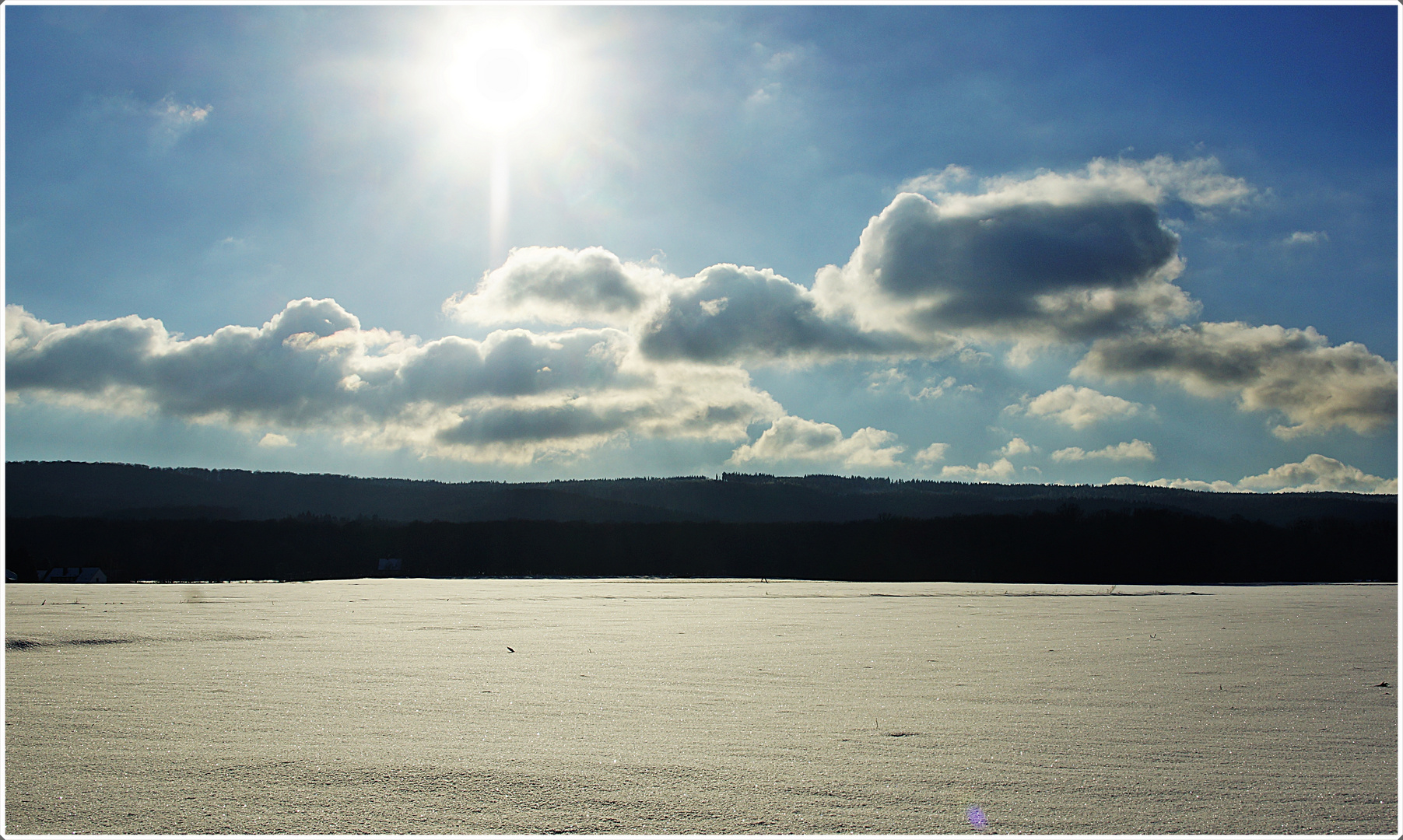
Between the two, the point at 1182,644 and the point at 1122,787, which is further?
the point at 1182,644

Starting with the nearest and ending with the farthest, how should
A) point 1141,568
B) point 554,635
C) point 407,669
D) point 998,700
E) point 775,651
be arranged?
point 998,700, point 407,669, point 775,651, point 554,635, point 1141,568

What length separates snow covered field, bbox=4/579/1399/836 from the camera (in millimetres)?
4762

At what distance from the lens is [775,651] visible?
11594 millimetres

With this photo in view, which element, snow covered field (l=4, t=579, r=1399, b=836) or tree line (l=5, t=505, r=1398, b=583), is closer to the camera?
snow covered field (l=4, t=579, r=1399, b=836)

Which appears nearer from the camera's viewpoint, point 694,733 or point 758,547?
point 694,733

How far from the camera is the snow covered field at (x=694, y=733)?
187 inches

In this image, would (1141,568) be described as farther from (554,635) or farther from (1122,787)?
(1122,787)

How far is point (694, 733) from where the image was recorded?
6500 millimetres

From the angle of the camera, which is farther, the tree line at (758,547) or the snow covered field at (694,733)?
the tree line at (758,547)

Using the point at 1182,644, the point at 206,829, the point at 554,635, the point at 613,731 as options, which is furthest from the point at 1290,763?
the point at 554,635

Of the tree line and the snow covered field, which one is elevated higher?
the snow covered field

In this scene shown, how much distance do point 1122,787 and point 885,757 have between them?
4.40 ft

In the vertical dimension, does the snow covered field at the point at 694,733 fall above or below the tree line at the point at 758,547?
above

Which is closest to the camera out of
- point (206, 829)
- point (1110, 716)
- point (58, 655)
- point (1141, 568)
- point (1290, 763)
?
point (206, 829)
